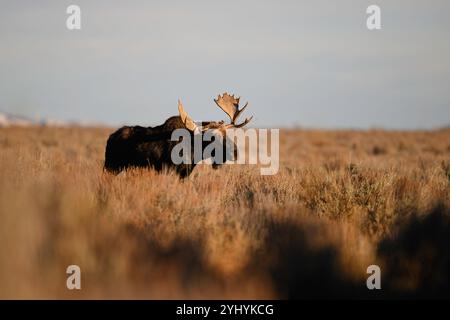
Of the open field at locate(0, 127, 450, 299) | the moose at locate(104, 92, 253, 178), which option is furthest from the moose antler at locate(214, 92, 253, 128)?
the open field at locate(0, 127, 450, 299)

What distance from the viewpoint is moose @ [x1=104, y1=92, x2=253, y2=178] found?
33.6 ft

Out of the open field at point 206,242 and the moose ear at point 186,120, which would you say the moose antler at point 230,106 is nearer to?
the moose ear at point 186,120

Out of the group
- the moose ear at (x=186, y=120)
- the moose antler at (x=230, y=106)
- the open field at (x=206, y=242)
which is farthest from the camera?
the moose antler at (x=230, y=106)

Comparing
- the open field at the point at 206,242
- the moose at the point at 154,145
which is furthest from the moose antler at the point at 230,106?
the open field at the point at 206,242

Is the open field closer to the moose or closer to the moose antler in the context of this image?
the moose

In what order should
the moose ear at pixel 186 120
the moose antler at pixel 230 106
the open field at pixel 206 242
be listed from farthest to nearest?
the moose antler at pixel 230 106 < the moose ear at pixel 186 120 < the open field at pixel 206 242

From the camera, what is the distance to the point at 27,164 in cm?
1017

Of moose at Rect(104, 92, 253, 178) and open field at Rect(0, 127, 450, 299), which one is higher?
moose at Rect(104, 92, 253, 178)

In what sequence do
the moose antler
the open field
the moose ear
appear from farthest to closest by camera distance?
the moose antler
the moose ear
the open field

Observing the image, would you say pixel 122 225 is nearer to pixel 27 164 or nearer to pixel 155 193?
pixel 155 193

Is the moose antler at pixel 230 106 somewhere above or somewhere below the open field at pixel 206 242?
above

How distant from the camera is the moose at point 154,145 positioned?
33.6 feet
